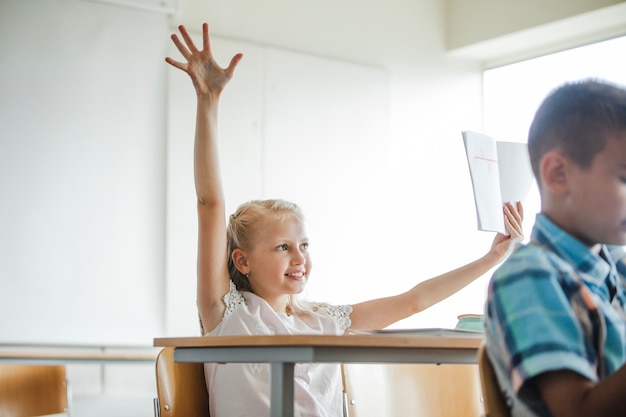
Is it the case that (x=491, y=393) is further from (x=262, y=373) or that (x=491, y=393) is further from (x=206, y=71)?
(x=206, y=71)

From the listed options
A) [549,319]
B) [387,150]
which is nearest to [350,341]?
[549,319]

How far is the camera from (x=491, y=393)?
1142 millimetres

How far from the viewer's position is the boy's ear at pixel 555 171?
1.18 m

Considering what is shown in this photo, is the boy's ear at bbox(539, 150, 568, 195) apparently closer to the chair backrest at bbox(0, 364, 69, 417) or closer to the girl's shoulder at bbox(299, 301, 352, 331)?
the girl's shoulder at bbox(299, 301, 352, 331)

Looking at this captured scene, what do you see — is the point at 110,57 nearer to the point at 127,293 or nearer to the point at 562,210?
the point at 127,293

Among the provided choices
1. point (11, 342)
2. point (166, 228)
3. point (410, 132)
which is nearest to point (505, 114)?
point (410, 132)

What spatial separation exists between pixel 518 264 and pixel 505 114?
16.5 ft

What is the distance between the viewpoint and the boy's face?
1.15m

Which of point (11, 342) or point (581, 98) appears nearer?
point (581, 98)

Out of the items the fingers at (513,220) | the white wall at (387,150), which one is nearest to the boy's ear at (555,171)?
the fingers at (513,220)

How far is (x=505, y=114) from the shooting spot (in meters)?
6.00

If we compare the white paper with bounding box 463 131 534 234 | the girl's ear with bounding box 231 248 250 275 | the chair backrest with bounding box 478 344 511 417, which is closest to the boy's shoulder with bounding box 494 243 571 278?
the chair backrest with bounding box 478 344 511 417

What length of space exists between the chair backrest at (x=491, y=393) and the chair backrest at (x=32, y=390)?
99.4 inches

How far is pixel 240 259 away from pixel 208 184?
237 millimetres
